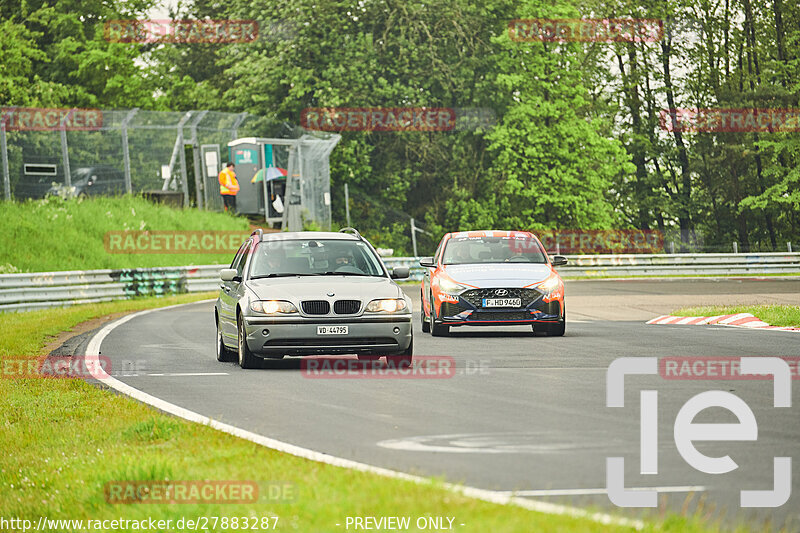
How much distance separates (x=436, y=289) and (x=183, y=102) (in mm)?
52239

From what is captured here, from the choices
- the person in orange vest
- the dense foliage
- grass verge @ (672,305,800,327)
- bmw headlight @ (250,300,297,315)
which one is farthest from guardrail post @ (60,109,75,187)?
bmw headlight @ (250,300,297,315)

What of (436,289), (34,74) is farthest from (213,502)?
(34,74)

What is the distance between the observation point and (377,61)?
192 feet

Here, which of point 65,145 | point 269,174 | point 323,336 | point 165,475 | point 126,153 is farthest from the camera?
point 269,174

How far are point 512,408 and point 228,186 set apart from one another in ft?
114

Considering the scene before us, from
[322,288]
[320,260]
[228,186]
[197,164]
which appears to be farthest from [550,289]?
[228,186]

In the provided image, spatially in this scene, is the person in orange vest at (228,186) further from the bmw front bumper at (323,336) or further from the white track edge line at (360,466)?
the white track edge line at (360,466)

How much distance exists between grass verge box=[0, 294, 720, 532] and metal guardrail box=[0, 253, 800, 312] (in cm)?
1865

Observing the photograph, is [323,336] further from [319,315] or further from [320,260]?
[320,260]

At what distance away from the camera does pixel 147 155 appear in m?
40.8

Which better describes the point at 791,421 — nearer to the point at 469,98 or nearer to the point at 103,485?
the point at 103,485

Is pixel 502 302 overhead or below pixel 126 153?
below

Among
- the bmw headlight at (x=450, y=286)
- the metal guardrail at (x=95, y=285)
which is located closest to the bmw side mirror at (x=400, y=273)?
the bmw headlight at (x=450, y=286)

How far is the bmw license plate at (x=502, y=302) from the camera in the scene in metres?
17.8
